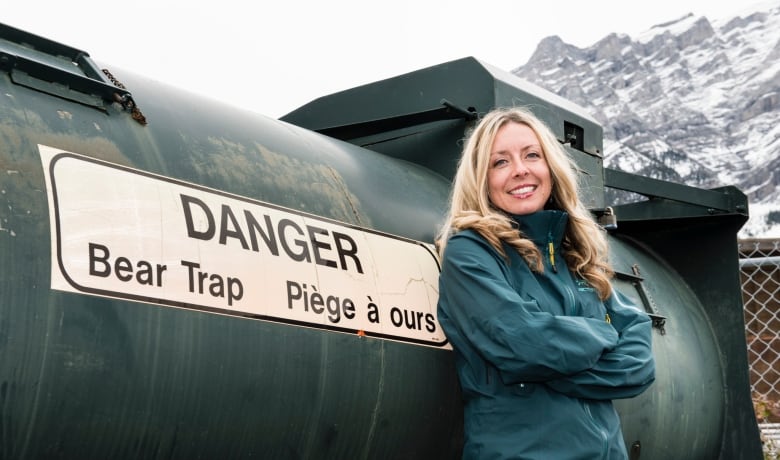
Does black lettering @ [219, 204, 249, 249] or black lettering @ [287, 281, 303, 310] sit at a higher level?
black lettering @ [219, 204, 249, 249]

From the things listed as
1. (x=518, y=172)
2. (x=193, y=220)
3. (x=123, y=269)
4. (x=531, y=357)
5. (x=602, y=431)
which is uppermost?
(x=518, y=172)

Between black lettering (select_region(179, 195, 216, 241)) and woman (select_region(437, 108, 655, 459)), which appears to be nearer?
black lettering (select_region(179, 195, 216, 241))

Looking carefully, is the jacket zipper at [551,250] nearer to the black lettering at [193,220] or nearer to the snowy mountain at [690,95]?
the black lettering at [193,220]

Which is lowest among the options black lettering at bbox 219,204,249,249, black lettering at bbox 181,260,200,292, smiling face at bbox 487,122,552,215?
black lettering at bbox 181,260,200,292

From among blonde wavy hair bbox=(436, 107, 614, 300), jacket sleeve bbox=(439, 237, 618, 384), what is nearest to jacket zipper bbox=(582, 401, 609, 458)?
jacket sleeve bbox=(439, 237, 618, 384)

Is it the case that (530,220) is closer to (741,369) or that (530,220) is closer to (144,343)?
(144,343)

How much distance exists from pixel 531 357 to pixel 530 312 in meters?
0.11

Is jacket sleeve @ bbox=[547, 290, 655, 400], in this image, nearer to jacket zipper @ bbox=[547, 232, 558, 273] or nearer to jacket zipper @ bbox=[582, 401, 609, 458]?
jacket zipper @ bbox=[582, 401, 609, 458]

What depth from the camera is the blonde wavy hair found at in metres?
2.08

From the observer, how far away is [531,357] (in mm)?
1804

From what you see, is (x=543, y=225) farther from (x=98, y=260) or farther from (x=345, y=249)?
(x=98, y=260)

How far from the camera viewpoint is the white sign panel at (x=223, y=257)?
4.91 ft

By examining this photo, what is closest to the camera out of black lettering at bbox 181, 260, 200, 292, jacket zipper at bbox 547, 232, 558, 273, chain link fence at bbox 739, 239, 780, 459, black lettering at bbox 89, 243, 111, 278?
black lettering at bbox 89, 243, 111, 278

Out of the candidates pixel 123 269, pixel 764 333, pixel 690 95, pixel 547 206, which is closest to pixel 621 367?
pixel 547 206
